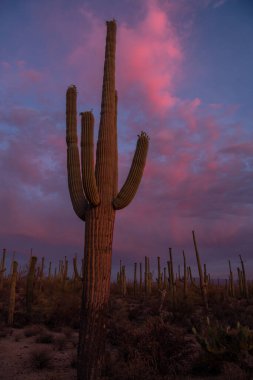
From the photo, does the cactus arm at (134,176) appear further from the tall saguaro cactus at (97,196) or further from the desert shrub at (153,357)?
the desert shrub at (153,357)

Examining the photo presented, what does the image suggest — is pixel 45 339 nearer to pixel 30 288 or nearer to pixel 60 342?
pixel 60 342

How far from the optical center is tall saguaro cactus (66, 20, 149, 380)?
656 cm

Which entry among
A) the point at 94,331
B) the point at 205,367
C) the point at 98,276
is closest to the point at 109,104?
the point at 98,276

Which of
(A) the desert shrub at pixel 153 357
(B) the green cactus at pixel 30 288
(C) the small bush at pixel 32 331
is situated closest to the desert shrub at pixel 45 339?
(C) the small bush at pixel 32 331

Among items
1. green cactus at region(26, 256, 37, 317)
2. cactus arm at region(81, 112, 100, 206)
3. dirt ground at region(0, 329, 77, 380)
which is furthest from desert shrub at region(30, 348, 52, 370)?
green cactus at region(26, 256, 37, 317)

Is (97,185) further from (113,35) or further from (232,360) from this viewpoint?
(232,360)

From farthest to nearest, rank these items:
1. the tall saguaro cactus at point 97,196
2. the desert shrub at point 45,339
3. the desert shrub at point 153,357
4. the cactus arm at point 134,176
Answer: the desert shrub at point 45,339, the cactus arm at point 134,176, the desert shrub at point 153,357, the tall saguaro cactus at point 97,196

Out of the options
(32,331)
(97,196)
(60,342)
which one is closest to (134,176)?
(97,196)

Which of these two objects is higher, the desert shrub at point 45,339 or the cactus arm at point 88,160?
the cactus arm at point 88,160

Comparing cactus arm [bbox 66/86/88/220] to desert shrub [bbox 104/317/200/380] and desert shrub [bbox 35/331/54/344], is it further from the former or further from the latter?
desert shrub [bbox 35/331/54/344]

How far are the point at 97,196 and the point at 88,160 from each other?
741mm

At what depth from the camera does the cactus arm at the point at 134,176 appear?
7.41 m

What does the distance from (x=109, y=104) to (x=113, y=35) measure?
201 centimetres

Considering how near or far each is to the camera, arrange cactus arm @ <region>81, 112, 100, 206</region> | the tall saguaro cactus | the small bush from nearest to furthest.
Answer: the tall saguaro cactus, cactus arm @ <region>81, 112, 100, 206</region>, the small bush
